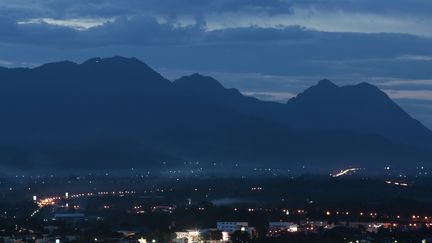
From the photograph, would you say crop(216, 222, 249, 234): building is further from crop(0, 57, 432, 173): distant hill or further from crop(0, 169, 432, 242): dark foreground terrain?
crop(0, 57, 432, 173): distant hill

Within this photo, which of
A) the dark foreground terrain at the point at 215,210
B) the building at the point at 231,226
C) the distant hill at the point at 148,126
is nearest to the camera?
the dark foreground terrain at the point at 215,210

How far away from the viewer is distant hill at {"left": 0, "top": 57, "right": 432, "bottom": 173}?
98.9 m

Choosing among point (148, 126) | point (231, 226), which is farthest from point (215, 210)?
point (148, 126)

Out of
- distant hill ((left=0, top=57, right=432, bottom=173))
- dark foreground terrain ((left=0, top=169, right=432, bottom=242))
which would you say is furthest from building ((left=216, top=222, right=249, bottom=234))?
distant hill ((left=0, top=57, right=432, bottom=173))

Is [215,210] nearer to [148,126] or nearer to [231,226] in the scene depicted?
[231,226]

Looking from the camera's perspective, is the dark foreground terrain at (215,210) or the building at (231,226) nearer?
the dark foreground terrain at (215,210)

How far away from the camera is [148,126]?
374 feet

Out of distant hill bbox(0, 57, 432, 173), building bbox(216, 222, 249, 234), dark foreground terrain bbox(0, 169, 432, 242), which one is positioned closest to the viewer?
dark foreground terrain bbox(0, 169, 432, 242)

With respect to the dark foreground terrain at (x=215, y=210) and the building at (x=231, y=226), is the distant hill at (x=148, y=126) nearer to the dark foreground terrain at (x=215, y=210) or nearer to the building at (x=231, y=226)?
the dark foreground terrain at (x=215, y=210)

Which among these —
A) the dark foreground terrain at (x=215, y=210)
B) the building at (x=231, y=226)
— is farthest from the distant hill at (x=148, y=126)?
the building at (x=231, y=226)

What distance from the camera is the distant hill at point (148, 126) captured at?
98.9 metres

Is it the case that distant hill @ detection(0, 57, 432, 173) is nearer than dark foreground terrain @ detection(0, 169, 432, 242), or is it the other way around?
dark foreground terrain @ detection(0, 169, 432, 242)

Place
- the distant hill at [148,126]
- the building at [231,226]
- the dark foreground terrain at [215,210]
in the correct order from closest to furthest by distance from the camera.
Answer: the dark foreground terrain at [215,210] < the building at [231,226] < the distant hill at [148,126]

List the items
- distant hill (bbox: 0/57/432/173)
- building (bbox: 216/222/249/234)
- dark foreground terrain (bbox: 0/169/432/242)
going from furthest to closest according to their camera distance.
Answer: distant hill (bbox: 0/57/432/173)
building (bbox: 216/222/249/234)
dark foreground terrain (bbox: 0/169/432/242)
